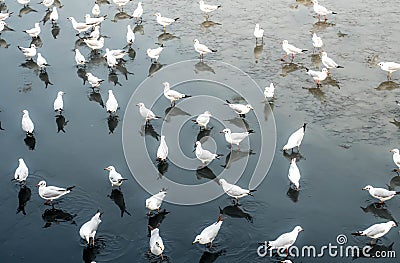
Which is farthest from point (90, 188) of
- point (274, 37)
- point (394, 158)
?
point (274, 37)

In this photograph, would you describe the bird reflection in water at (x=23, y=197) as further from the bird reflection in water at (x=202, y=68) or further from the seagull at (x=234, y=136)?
the bird reflection in water at (x=202, y=68)

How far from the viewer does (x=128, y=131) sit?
1706 cm

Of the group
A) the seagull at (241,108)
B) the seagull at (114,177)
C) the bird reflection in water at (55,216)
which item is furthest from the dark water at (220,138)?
the seagull at (241,108)

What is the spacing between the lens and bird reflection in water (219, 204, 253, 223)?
13.4m

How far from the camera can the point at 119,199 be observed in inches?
552

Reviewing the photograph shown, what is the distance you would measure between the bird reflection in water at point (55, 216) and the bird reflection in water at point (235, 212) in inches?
147

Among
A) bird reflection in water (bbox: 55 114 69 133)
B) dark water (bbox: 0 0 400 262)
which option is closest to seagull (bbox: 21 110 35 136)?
dark water (bbox: 0 0 400 262)

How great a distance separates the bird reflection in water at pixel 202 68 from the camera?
2036 centimetres

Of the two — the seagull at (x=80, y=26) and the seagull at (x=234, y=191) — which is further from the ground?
the seagull at (x=234, y=191)

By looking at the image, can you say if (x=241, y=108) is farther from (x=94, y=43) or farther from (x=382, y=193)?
(x=94, y=43)

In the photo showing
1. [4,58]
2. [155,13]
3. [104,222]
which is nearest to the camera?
[104,222]

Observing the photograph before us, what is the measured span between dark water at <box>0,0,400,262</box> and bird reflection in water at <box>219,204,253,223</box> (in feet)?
0.16

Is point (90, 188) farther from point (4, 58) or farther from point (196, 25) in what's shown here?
point (196, 25)

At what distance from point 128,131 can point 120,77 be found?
364 centimetres
